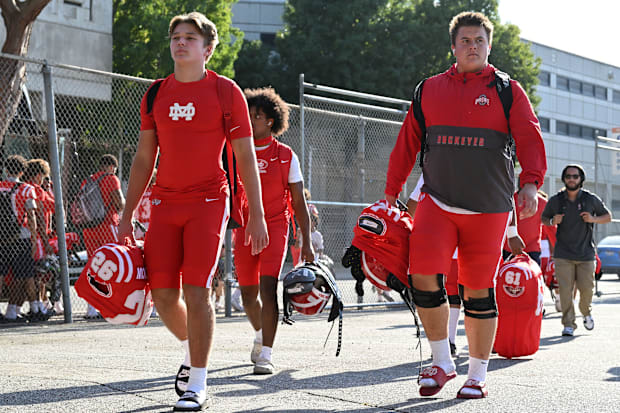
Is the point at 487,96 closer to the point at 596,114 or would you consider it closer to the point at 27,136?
the point at 27,136

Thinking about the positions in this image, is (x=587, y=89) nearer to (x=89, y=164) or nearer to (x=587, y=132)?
(x=587, y=132)

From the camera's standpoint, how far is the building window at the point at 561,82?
178 ft

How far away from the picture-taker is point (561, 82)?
54781 millimetres

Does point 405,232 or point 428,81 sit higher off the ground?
point 428,81

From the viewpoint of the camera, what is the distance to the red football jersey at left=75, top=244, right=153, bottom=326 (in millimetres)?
4875

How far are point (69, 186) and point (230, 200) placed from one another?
6.89 metres

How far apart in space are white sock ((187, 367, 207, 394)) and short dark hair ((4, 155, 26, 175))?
6.83m

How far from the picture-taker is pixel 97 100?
41.6 feet

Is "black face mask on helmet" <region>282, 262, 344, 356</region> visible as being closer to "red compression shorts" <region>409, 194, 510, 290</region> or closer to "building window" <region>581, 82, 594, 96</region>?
"red compression shorts" <region>409, 194, 510, 290</region>

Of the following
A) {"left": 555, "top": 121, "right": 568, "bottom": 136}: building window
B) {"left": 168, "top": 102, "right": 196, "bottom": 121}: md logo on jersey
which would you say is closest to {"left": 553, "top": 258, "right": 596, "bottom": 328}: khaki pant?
{"left": 168, "top": 102, "right": 196, "bottom": 121}: md logo on jersey

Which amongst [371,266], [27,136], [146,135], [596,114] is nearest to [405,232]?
[371,266]

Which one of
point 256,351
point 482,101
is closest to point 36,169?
point 256,351

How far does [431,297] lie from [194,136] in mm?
1654

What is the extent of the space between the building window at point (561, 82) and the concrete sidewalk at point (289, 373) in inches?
1819
